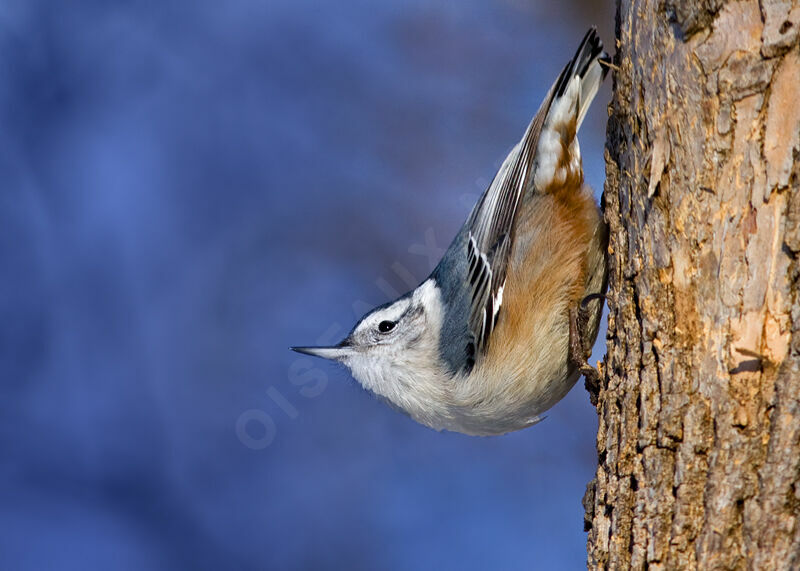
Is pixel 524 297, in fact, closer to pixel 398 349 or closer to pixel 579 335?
pixel 579 335

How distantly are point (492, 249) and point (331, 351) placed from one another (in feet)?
2.34

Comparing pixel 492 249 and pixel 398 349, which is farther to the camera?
pixel 398 349

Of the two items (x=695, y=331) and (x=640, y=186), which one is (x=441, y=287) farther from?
(x=695, y=331)

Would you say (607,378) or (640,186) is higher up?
(640,186)

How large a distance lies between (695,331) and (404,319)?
1.34 meters

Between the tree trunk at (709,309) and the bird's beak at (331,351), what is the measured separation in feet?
A: 4.15

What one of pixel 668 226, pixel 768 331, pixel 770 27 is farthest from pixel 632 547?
pixel 770 27

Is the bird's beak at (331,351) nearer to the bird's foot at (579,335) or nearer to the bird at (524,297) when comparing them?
the bird at (524,297)

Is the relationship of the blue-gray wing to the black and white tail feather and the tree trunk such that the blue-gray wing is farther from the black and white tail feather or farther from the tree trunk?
the tree trunk

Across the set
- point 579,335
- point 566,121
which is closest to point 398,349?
point 579,335

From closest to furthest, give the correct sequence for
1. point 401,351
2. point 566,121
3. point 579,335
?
point 579,335, point 566,121, point 401,351

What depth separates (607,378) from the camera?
5.13 feet

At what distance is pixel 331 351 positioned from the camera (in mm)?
2643

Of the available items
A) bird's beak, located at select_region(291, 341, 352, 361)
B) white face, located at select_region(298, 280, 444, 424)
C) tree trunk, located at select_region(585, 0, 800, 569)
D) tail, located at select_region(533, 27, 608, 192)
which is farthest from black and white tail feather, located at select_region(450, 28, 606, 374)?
tree trunk, located at select_region(585, 0, 800, 569)
